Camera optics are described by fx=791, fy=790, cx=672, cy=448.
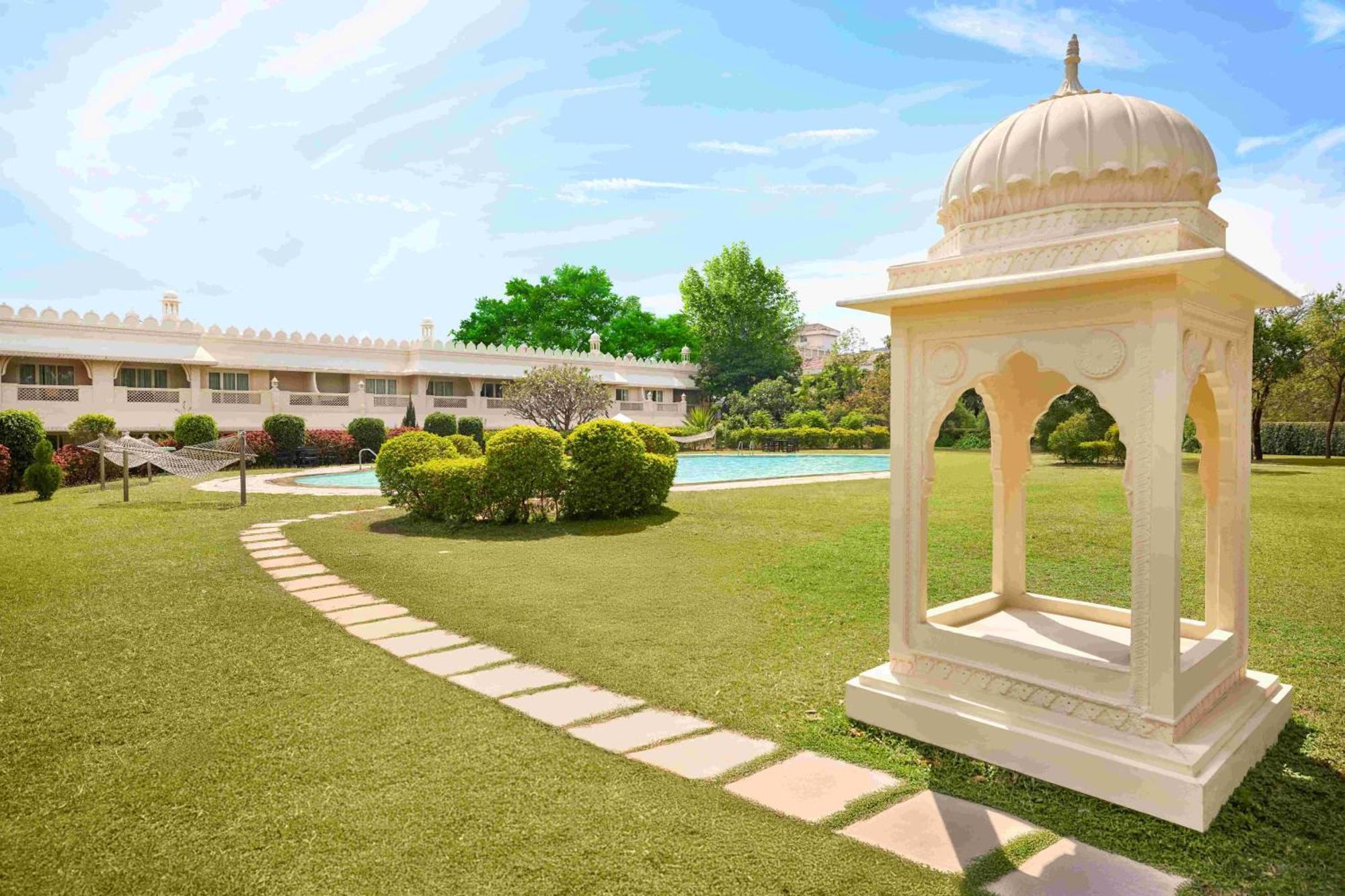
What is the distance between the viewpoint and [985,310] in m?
3.23

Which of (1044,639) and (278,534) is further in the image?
(278,534)

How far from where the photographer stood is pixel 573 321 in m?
45.3

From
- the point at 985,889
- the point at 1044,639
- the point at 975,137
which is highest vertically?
the point at 975,137

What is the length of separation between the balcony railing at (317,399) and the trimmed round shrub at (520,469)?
18.7m

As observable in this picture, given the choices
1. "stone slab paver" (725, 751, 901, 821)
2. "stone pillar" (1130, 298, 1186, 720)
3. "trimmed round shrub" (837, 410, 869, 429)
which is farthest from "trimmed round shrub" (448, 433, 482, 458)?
"trimmed round shrub" (837, 410, 869, 429)

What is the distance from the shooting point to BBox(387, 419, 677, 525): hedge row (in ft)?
31.9

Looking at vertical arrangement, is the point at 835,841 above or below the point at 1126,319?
below

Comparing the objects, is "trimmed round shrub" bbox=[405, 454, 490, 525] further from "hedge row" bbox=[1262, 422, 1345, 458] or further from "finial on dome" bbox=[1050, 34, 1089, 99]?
"hedge row" bbox=[1262, 422, 1345, 458]

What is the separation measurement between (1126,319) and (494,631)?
401 cm

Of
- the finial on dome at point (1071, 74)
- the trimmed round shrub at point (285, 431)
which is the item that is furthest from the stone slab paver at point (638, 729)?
the trimmed round shrub at point (285, 431)

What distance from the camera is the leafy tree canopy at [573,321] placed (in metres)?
44.4

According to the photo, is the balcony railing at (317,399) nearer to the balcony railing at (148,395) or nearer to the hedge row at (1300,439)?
the balcony railing at (148,395)

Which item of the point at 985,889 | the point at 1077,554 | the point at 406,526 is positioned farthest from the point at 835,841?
the point at 406,526

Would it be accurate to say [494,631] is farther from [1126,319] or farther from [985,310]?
[1126,319]
